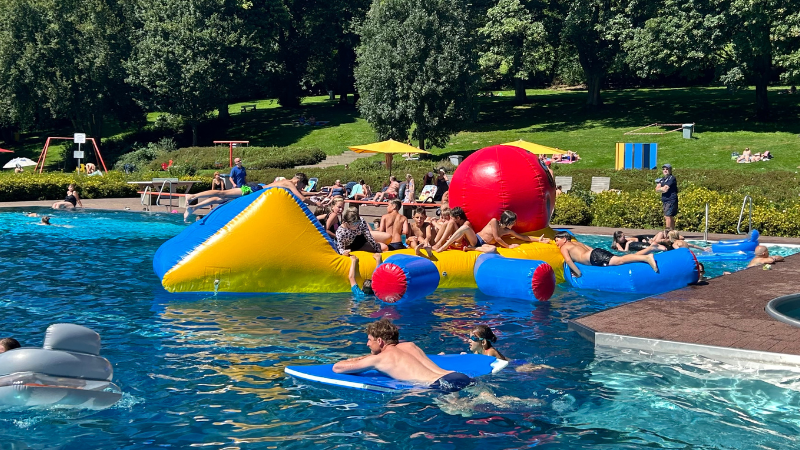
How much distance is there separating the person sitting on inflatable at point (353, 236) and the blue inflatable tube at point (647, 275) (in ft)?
12.1

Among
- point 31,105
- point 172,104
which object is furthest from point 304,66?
point 31,105

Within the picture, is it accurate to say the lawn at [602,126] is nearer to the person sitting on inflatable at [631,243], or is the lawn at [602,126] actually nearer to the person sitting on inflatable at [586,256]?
the person sitting on inflatable at [631,243]

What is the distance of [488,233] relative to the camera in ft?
46.5

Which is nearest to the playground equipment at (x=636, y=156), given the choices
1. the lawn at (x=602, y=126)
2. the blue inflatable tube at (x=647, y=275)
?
the lawn at (x=602, y=126)

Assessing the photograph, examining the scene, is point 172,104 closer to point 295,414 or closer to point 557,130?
point 557,130

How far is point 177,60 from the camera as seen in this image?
47031 mm

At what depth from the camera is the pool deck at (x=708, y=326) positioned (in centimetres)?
845

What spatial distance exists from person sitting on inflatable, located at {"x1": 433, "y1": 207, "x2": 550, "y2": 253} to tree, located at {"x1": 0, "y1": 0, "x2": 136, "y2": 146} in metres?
39.3

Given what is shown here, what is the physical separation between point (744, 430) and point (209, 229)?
8.49m

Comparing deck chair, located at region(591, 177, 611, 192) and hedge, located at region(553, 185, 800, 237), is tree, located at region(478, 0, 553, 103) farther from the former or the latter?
hedge, located at region(553, 185, 800, 237)

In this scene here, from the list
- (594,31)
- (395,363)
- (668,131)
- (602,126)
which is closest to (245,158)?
(602,126)

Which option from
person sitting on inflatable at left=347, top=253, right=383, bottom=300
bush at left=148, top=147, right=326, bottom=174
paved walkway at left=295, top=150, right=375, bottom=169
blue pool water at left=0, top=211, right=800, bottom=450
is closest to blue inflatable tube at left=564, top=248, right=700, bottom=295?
blue pool water at left=0, top=211, right=800, bottom=450

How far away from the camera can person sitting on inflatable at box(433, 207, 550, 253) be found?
1373cm

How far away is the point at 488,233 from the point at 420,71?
26.2 m
